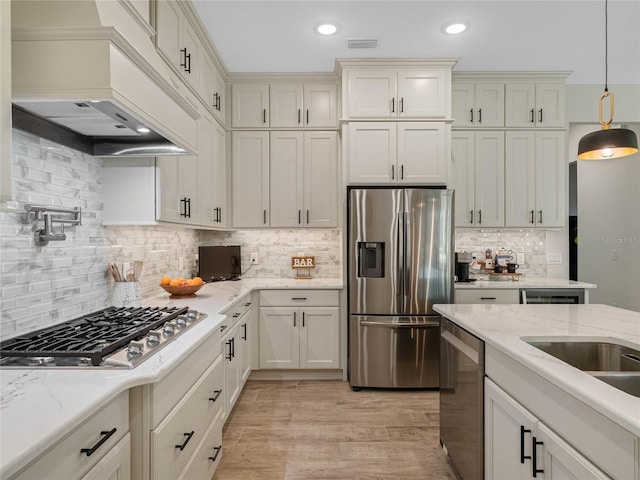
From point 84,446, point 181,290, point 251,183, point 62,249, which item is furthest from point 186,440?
point 251,183

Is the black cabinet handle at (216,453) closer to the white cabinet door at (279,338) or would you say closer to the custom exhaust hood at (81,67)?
the white cabinet door at (279,338)

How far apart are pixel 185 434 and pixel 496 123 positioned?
12.5 feet

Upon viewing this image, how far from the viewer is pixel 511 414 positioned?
1446 millimetres

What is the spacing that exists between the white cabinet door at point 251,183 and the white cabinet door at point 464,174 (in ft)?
6.32

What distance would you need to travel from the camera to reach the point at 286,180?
381 cm

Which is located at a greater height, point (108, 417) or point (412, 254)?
point (412, 254)

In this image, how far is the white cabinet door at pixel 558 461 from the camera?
3.39ft

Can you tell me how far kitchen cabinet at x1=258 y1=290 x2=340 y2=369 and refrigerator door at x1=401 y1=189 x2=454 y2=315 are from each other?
74 centimetres

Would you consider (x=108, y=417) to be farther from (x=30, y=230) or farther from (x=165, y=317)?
(x=30, y=230)

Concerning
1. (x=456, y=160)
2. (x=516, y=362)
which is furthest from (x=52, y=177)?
(x=456, y=160)

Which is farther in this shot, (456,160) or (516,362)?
(456,160)

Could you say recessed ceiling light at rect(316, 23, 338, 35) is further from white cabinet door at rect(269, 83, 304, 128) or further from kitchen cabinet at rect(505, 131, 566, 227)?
kitchen cabinet at rect(505, 131, 566, 227)

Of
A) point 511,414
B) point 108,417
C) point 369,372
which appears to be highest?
point 108,417

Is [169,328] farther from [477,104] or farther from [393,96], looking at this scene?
[477,104]
